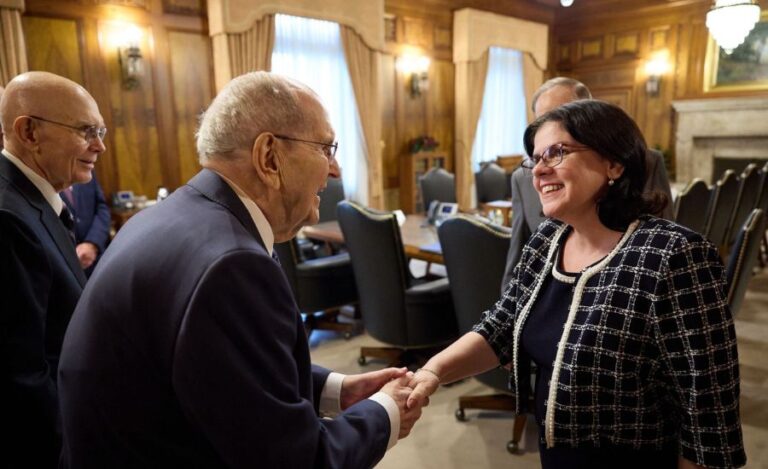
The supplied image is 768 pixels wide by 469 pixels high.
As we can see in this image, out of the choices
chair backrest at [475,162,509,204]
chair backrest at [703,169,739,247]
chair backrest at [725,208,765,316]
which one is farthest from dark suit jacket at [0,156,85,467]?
chair backrest at [475,162,509,204]

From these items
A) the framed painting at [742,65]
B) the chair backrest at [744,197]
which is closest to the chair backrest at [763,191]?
the chair backrest at [744,197]

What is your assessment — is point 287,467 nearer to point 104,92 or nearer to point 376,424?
point 376,424

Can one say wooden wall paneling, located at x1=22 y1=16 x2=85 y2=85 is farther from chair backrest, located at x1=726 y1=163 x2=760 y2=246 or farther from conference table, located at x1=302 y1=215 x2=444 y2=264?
chair backrest, located at x1=726 y1=163 x2=760 y2=246

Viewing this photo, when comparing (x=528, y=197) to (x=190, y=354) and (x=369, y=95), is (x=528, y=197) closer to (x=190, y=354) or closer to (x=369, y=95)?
(x=190, y=354)

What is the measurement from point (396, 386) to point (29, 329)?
2.75 ft

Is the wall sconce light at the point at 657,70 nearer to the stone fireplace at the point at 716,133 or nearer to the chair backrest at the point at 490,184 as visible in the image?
the stone fireplace at the point at 716,133

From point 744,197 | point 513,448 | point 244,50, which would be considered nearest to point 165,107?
point 244,50

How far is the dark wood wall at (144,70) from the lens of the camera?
464cm

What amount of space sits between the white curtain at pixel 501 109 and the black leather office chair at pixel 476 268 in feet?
19.6

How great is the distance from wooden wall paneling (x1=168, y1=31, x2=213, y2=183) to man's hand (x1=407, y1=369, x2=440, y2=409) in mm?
4639

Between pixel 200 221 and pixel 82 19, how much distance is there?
4971 mm

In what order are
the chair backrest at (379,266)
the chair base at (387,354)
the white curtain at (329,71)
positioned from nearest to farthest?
the chair backrest at (379,266) → the chair base at (387,354) → the white curtain at (329,71)

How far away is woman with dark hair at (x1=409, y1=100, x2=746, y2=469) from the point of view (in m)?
1.06

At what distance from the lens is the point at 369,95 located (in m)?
6.78
